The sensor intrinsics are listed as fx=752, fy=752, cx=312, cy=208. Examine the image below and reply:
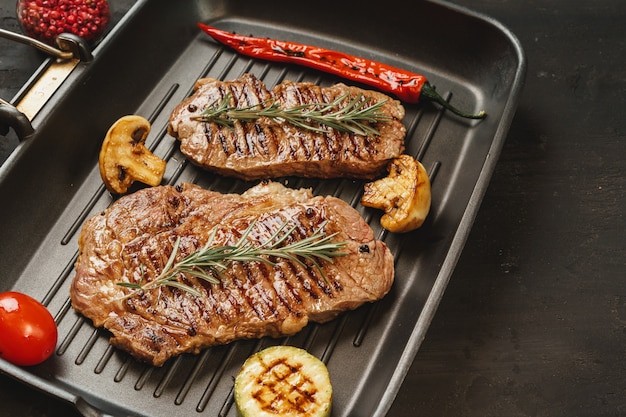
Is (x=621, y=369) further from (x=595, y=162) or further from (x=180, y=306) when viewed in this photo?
(x=180, y=306)

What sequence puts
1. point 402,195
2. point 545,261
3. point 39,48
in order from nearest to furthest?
point 402,195 → point 39,48 → point 545,261

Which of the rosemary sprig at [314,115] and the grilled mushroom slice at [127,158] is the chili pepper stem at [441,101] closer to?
the rosemary sprig at [314,115]

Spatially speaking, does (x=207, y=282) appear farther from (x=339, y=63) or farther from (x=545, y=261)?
(x=545, y=261)

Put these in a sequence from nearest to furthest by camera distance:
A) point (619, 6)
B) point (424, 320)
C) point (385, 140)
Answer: point (424, 320)
point (385, 140)
point (619, 6)

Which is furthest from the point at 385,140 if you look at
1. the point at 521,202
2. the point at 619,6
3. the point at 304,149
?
the point at 619,6

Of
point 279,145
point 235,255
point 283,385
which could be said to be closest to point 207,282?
point 235,255

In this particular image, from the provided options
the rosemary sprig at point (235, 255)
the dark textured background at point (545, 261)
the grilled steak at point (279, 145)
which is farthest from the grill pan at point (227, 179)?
the rosemary sprig at point (235, 255)
